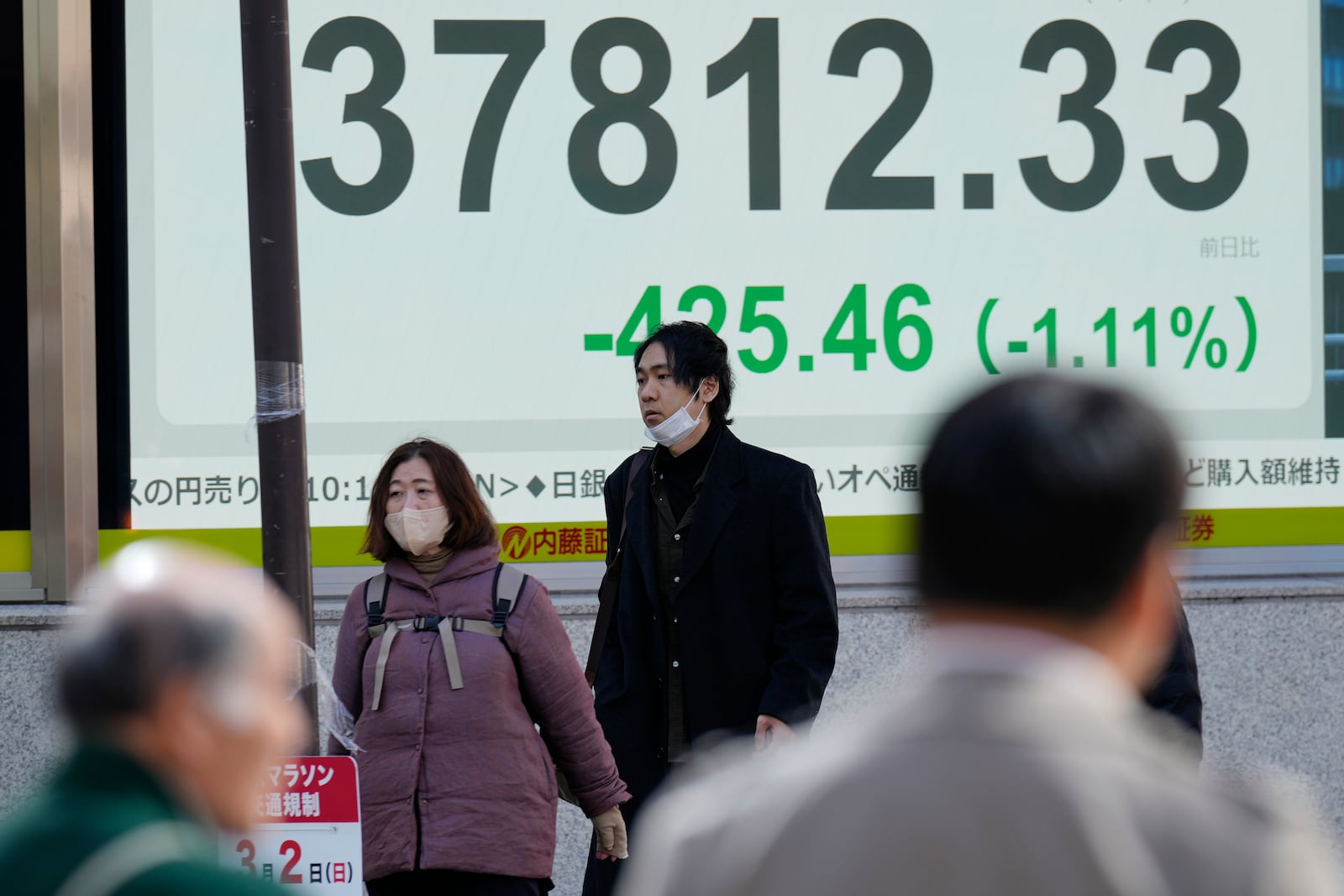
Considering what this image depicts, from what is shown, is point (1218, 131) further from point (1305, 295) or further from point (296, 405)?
point (296, 405)

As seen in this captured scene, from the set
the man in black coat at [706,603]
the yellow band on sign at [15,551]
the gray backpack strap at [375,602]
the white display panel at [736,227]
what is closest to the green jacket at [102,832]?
the gray backpack strap at [375,602]

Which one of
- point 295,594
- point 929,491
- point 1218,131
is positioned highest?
point 1218,131

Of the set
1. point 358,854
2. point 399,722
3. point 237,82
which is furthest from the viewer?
point 237,82

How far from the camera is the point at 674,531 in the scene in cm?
486

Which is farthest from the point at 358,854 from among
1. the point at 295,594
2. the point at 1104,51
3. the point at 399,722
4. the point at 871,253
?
the point at 1104,51

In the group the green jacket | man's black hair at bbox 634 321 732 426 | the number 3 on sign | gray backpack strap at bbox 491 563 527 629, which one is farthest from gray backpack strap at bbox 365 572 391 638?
the green jacket

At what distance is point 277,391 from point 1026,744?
3.15 m

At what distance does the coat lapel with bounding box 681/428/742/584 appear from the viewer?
15.5 ft

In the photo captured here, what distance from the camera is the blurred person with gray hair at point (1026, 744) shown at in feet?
3.85

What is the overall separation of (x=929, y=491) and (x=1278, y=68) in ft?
19.9

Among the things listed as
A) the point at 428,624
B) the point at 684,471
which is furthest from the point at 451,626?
the point at 684,471

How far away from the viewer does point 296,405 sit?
411cm

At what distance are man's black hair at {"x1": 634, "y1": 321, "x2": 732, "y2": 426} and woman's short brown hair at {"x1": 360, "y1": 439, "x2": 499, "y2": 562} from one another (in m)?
0.91

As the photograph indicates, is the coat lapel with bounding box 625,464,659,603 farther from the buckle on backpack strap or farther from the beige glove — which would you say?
the buckle on backpack strap
